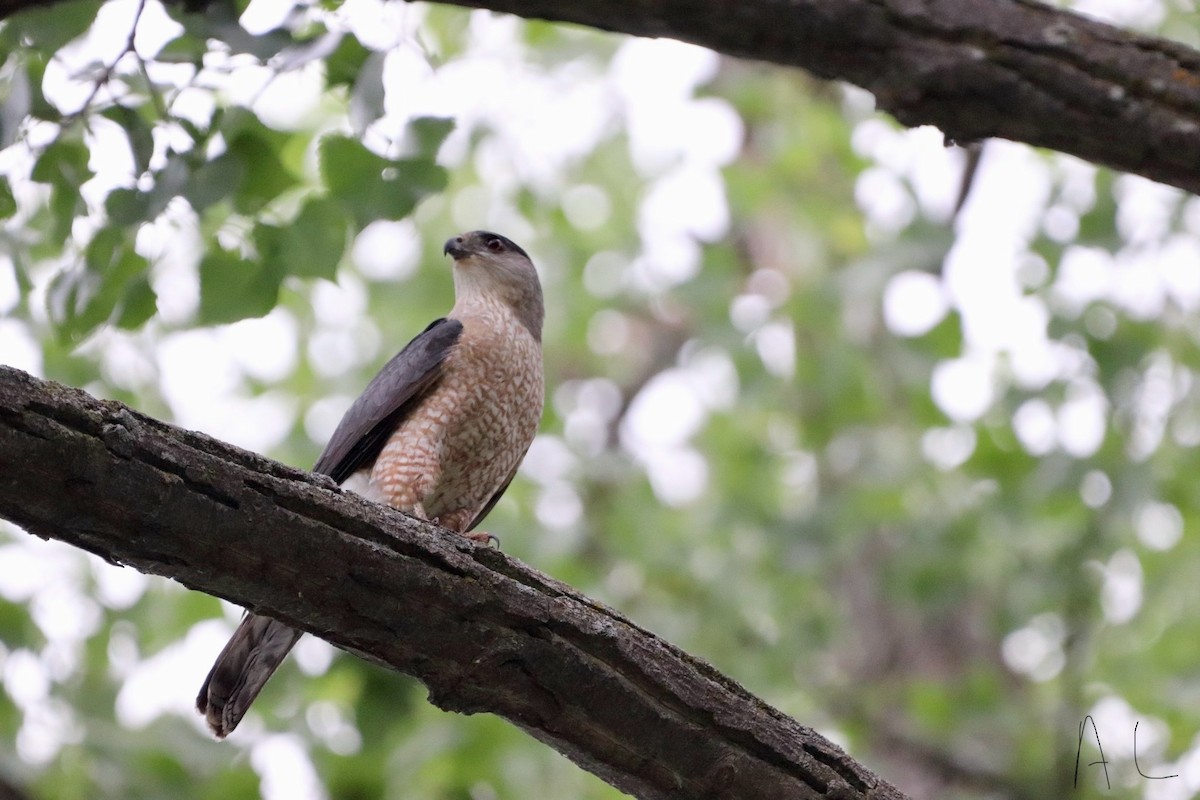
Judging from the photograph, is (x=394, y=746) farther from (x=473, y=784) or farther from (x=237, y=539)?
(x=237, y=539)

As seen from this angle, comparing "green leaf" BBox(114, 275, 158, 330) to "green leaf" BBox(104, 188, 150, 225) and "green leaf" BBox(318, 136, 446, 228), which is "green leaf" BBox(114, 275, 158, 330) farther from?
"green leaf" BBox(318, 136, 446, 228)

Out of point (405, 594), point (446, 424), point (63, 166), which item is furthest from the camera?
point (446, 424)

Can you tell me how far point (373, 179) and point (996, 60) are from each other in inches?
74.1

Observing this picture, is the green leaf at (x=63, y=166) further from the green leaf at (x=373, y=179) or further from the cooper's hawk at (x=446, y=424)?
the cooper's hawk at (x=446, y=424)

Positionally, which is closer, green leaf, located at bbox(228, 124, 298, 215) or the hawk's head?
green leaf, located at bbox(228, 124, 298, 215)

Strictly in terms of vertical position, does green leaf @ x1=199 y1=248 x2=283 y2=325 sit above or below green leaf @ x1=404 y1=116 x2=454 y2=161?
below

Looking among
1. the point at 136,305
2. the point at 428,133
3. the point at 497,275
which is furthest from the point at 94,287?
the point at 497,275

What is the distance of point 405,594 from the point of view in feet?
9.26

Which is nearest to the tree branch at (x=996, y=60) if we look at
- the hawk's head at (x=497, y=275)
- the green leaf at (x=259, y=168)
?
the green leaf at (x=259, y=168)

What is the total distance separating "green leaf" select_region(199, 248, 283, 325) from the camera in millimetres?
3934

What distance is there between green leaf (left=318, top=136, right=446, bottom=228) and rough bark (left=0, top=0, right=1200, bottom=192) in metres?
0.80

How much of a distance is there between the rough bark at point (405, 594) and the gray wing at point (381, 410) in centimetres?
188

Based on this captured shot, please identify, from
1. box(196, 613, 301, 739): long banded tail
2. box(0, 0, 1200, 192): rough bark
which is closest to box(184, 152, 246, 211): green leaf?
box(0, 0, 1200, 192): rough bark

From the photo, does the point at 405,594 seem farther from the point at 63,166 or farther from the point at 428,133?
the point at 63,166
